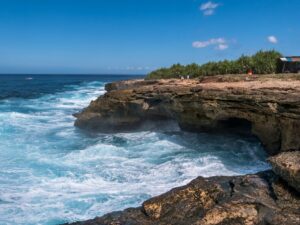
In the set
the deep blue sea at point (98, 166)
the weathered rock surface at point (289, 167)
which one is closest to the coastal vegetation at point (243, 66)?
the deep blue sea at point (98, 166)

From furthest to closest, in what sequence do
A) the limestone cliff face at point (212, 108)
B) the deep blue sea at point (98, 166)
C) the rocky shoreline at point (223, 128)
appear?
1. the limestone cliff face at point (212, 108)
2. the deep blue sea at point (98, 166)
3. the rocky shoreline at point (223, 128)

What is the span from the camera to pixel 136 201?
12.2m

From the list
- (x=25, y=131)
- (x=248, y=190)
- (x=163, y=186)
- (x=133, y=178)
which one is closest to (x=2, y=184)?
(x=133, y=178)

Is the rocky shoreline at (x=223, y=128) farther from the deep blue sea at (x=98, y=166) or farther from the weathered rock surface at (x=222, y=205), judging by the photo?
the deep blue sea at (x=98, y=166)

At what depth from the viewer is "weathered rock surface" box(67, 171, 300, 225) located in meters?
7.90

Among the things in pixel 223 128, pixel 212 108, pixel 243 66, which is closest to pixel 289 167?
pixel 212 108

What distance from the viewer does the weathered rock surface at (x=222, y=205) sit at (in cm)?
790

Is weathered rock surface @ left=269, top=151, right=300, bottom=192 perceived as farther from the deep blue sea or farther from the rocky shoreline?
the deep blue sea

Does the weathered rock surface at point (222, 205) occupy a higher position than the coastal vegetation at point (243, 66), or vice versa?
the coastal vegetation at point (243, 66)

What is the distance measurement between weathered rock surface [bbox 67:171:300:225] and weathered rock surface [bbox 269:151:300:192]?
0.23 m

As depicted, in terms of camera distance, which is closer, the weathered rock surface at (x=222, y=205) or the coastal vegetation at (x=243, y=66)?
the weathered rock surface at (x=222, y=205)

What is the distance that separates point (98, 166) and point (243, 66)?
17.0 meters

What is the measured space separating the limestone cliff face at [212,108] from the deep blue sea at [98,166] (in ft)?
3.73

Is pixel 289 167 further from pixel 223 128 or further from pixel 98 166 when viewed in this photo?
pixel 223 128
